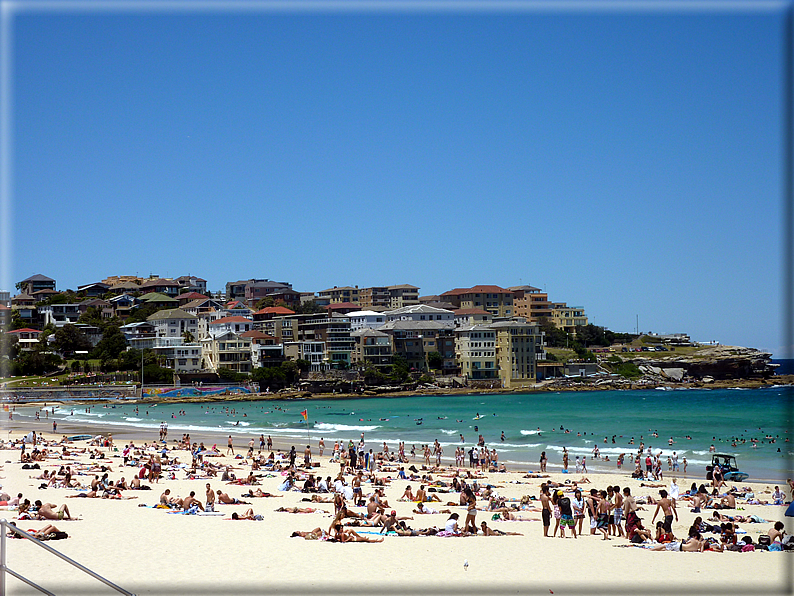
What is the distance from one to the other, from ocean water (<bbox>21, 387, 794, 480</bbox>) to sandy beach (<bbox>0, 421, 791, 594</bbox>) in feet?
26.8

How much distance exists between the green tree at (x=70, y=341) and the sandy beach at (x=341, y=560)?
79418 mm

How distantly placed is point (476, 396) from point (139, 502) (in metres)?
69.1

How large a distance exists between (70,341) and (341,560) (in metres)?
87.3

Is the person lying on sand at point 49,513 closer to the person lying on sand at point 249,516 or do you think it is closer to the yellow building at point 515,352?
the person lying on sand at point 249,516

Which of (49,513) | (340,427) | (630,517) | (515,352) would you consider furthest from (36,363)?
(630,517)

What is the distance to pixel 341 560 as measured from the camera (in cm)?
1139

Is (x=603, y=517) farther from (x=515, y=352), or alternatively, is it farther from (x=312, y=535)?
(x=515, y=352)

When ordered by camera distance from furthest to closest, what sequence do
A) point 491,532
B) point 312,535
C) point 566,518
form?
1. point 491,532
2. point 566,518
3. point 312,535

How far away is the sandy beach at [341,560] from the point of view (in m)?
9.49

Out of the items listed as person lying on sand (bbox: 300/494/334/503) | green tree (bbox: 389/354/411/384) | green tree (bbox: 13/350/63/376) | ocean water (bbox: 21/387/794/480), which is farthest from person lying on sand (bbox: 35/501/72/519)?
green tree (bbox: 389/354/411/384)

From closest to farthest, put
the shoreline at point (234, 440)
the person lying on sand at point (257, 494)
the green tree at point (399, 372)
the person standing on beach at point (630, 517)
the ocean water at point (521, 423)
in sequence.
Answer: the person standing on beach at point (630, 517), the person lying on sand at point (257, 494), the shoreline at point (234, 440), the ocean water at point (521, 423), the green tree at point (399, 372)

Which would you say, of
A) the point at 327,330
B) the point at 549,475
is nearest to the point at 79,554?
the point at 549,475

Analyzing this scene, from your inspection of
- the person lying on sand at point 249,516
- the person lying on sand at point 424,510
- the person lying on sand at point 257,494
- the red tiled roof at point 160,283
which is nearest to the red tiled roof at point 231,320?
the red tiled roof at point 160,283

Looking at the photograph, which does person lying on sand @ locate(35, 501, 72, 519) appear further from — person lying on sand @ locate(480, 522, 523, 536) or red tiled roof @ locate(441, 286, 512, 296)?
red tiled roof @ locate(441, 286, 512, 296)
